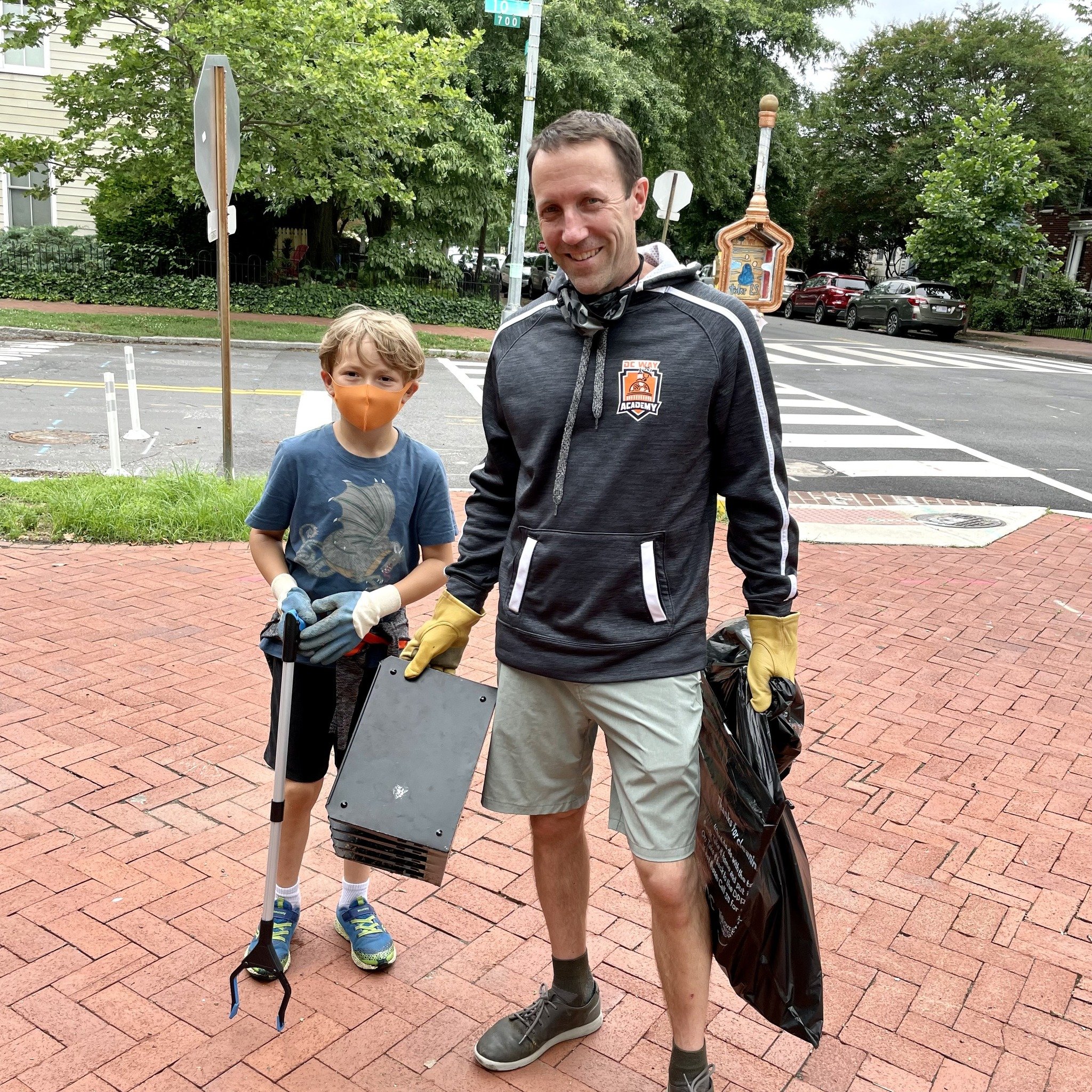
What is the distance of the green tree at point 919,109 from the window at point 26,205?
26845 millimetres

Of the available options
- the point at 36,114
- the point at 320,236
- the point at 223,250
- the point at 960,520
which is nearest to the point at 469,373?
the point at 320,236

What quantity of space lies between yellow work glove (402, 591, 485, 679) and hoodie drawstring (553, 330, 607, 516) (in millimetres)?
409

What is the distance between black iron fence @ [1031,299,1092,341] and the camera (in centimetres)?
3428

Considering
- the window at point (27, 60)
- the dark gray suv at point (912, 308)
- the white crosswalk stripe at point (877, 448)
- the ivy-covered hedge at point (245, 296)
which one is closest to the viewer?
the white crosswalk stripe at point (877, 448)

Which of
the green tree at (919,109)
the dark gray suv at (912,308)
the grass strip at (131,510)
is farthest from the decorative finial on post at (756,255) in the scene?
the green tree at (919,109)

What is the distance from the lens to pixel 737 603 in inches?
252

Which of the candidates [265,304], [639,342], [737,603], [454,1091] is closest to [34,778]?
[454,1091]

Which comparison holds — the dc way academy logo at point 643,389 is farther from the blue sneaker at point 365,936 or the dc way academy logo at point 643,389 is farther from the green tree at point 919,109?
the green tree at point 919,109

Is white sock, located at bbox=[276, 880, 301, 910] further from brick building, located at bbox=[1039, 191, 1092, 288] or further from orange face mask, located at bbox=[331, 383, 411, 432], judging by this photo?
brick building, located at bbox=[1039, 191, 1092, 288]

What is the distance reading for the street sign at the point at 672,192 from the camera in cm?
1410

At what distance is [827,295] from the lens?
33.9 meters

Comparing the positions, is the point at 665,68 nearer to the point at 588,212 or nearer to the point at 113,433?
the point at 113,433

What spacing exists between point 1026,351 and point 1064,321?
8225mm

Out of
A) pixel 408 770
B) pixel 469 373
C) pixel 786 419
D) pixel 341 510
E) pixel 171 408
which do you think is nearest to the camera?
pixel 408 770
